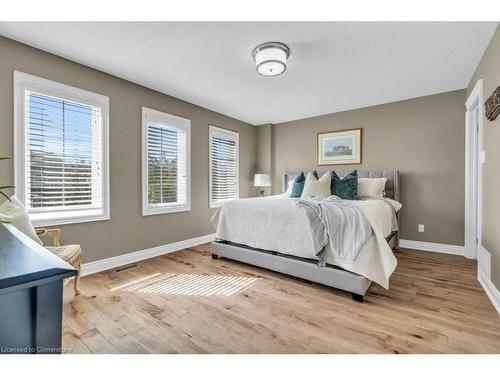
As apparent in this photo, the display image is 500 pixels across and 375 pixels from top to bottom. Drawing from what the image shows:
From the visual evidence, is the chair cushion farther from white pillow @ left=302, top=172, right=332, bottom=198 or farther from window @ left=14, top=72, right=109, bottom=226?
white pillow @ left=302, top=172, right=332, bottom=198

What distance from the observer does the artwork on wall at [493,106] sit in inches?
77.7

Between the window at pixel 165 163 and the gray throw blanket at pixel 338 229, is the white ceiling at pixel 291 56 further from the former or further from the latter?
the gray throw blanket at pixel 338 229

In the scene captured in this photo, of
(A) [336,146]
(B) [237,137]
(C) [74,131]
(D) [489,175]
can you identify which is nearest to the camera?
(D) [489,175]

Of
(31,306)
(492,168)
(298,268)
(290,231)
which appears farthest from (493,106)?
(31,306)

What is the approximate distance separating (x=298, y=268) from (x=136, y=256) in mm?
2165

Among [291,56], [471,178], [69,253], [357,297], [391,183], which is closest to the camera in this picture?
[69,253]

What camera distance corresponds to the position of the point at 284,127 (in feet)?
16.9

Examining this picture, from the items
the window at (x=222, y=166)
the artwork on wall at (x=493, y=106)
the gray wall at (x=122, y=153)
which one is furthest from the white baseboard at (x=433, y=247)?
the gray wall at (x=122, y=153)

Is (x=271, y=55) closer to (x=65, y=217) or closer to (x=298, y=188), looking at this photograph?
(x=298, y=188)

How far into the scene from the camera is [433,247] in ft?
11.9

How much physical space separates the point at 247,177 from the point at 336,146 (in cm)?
193
